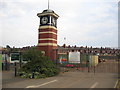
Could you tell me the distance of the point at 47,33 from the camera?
93.4 ft

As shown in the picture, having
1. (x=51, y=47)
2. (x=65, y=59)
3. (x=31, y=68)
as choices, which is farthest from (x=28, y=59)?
(x=65, y=59)

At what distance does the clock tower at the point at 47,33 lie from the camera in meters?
28.3

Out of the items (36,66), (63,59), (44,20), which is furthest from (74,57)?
(36,66)

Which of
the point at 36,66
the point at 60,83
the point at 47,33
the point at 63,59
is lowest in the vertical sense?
the point at 60,83

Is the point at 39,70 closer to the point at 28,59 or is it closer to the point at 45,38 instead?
the point at 28,59

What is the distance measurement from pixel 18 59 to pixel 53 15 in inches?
414

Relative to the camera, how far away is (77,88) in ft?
42.6

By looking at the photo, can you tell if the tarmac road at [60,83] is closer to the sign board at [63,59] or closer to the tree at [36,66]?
the tree at [36,66]

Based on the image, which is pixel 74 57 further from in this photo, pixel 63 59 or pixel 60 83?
pixel 60 83

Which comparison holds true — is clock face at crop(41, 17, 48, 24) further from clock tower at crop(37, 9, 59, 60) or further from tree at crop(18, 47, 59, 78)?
tree at crop(18, 47, 59, 78)

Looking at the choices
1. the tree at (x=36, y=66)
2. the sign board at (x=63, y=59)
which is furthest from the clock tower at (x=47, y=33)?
the tree at (x=36, y=66)

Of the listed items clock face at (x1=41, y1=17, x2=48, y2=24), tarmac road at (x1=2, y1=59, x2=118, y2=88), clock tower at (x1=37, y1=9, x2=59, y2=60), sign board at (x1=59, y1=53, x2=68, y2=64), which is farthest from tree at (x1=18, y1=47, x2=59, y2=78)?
sign board at (x1=59, y1=53, x2=68, y2=64)

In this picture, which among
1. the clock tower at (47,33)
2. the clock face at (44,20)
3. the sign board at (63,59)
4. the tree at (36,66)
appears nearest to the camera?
the tree at (36,66)

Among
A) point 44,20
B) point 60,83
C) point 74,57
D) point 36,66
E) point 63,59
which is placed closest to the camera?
point 60,83
